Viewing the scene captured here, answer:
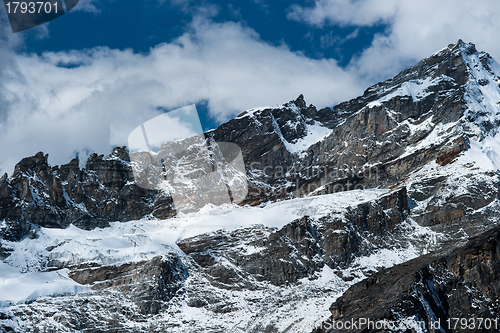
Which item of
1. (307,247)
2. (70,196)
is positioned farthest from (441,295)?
(70,196)

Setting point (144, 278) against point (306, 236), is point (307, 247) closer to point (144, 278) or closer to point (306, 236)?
point (306, 236)

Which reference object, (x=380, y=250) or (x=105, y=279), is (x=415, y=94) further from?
(x=105, y=279)

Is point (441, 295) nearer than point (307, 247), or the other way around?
point (441, 295)

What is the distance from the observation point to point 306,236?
14725cm

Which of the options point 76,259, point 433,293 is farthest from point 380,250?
point 76,259

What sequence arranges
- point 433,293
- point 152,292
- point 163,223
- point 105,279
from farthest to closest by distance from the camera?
point 163,223, point 105,279, point 152,292, point 433,293

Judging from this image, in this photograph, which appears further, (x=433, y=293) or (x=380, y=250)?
(x=380, y=250)

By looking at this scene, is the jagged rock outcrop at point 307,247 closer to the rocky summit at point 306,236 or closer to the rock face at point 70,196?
the rocky summit at point 306,236

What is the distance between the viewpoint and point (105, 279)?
148125 millimetres

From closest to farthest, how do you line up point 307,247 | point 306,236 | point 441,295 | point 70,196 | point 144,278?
point 441,295 → point 144,278 → point 307,247 → point 306,236 → point 70,196

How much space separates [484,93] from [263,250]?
89515 millimetres

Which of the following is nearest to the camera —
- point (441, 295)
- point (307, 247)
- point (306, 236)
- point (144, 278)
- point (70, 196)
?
point (441, 295)

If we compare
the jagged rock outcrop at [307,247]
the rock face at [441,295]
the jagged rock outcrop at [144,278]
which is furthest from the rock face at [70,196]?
the rock face at [441,295]

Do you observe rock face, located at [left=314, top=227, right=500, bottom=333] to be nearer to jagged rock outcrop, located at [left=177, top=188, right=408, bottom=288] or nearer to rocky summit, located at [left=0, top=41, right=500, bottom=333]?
rocky summit, located at [left=0, top=41, right=500, bottom=333]
